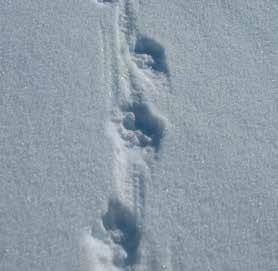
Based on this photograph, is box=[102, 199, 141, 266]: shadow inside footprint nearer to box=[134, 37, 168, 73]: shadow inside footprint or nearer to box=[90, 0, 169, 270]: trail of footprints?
box=[90, 0, 169, 270]: trail of footprints

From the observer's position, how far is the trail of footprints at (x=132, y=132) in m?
1.39

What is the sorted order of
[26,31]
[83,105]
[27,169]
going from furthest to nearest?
[26,31] → [83,105] → [27,169]

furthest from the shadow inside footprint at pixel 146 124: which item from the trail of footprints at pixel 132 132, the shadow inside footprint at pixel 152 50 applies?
the shadow inside footprint at pixel 152 50

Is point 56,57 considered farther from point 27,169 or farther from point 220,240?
point 220,240

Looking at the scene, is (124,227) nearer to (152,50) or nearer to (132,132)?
(132,132)

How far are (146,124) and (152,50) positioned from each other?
277mm

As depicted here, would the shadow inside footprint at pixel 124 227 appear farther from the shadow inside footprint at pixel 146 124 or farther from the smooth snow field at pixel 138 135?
the shadow inside footprint at pixel 146 124

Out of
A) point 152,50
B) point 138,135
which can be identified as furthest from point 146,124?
point 152,50

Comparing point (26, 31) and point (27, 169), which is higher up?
point (26, 31)

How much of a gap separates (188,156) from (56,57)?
536 mm

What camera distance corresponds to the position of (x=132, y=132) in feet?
5.08

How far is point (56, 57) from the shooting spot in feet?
5.38

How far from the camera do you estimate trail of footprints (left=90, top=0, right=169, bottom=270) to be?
4.58 ft

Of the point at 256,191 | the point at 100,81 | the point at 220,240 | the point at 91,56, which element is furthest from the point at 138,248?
the point at 91,56
